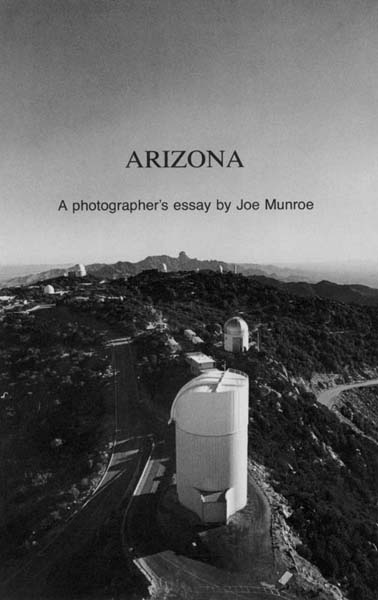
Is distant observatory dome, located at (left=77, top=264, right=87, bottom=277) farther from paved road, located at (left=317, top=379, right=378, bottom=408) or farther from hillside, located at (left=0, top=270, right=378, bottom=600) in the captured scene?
paved road, located at (left=317, top=379, right=378, bottom=408)

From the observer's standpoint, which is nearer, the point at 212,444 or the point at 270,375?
the point at 212,444

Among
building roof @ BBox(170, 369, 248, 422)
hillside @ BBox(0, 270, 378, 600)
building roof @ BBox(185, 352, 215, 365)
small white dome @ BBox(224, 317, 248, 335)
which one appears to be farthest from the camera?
small white dome @ BBox(224, 317, 248, 335)

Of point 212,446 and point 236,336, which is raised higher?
point 236,336

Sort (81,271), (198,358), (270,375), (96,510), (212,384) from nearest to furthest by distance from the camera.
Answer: (212,384) → (96,510) → (198,358) → (270,375) → (81,271)

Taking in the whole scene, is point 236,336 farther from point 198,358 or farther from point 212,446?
point 212,446

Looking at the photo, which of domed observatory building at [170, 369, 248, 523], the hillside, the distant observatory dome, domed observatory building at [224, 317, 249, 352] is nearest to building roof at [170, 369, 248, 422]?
domed observatory building at [170, 369, 248, 523]

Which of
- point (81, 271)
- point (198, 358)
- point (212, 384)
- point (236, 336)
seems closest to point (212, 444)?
point (212, 384)

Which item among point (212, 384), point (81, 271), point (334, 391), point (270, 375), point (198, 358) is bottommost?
point (334, 391)

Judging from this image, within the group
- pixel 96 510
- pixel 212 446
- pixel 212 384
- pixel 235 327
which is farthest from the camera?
pixel 235 327
